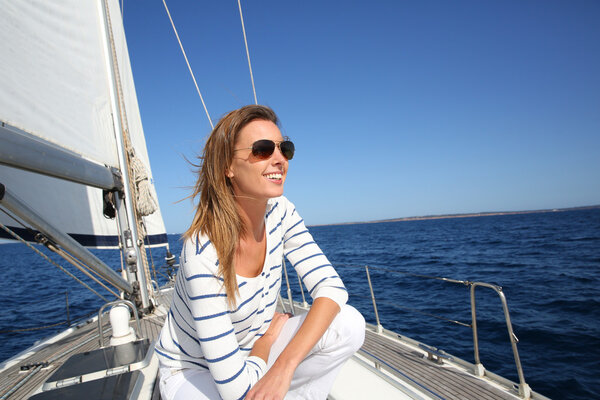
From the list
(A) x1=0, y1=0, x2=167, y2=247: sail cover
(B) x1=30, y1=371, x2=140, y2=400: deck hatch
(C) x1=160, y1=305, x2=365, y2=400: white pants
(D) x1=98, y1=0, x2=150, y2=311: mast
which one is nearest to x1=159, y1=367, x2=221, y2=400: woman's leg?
(C) x1=160, y1=305, x2=365, y2=400: white pants

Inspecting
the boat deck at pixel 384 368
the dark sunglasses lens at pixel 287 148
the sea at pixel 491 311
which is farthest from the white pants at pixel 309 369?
the sea at pixel 491 311

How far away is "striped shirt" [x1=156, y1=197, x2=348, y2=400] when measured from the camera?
113 centimetres

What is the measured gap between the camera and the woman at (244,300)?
1.15m

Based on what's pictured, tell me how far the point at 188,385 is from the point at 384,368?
1764 mm

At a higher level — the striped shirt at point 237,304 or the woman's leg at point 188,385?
the striped shirt at point 237,304

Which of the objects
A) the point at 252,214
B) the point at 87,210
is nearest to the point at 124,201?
the point at 87,210

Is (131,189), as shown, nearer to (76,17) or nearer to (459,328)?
(76,17)

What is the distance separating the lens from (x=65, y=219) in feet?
13.3

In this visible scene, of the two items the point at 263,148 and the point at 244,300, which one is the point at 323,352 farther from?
the point at 263,148

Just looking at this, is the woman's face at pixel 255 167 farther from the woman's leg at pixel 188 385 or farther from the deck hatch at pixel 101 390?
the deck hatch at pixel 101 390

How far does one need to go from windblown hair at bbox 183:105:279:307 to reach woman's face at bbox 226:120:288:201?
3 cm

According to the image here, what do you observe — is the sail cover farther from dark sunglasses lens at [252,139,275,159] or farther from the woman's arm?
the woman's arm

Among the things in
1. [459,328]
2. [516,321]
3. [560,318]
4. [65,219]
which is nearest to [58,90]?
[65,219]

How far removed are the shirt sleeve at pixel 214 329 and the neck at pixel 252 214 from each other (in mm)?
335
